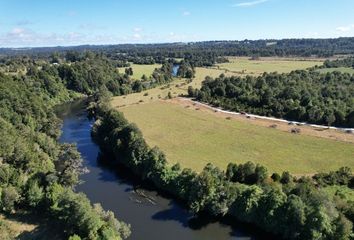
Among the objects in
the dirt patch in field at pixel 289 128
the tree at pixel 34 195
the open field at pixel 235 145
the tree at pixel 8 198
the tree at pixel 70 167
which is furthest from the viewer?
the dirt patch in field at pixel 289 128

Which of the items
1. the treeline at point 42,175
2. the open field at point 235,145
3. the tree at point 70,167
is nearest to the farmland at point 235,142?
the open field at point 235,145

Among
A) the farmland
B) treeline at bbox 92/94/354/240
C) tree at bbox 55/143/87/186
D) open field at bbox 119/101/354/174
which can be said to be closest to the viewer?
treeline at bbox 92/94/354/240

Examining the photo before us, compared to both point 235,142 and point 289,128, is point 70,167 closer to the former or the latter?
point 235,142

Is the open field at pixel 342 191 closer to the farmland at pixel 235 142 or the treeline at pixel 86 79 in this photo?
the farmland at pixel 235 142

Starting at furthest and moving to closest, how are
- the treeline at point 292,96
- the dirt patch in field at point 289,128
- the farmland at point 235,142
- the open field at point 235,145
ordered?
the treeline at point 292,96 < the dirt patch in field at point 289,128 < the farmland at point 235,142 < the open field at point 235,145

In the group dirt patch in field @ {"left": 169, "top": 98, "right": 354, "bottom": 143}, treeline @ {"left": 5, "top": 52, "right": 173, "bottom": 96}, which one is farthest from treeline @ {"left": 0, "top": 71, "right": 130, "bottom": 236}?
treeline @ {"left": 5, "top": 52, "right": 173, "bottom": 96}

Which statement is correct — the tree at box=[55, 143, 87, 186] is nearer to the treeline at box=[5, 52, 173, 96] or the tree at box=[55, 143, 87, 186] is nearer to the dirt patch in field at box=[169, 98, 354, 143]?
the dirt patch in field at box=[169, 98, 354, 143]

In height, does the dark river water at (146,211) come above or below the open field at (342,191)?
below
